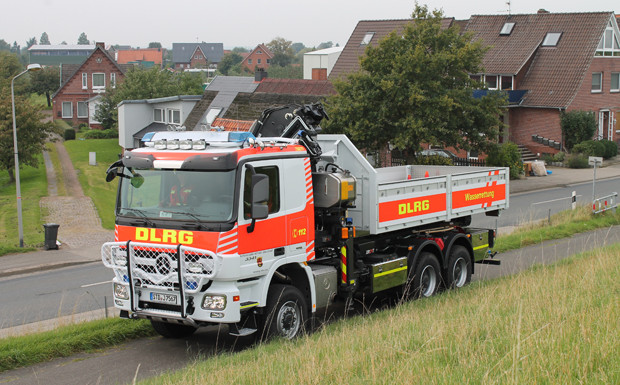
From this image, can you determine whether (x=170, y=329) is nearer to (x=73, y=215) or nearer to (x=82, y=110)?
(x=73, y=215)

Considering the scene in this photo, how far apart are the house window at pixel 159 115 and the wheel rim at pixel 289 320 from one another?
45.0 metres

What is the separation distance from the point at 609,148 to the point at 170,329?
40032 mm

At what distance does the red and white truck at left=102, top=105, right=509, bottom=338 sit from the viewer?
932cm

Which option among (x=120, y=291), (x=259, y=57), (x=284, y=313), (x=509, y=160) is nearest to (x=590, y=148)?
(x=509, y=160)

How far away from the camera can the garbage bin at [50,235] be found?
74.3 ft

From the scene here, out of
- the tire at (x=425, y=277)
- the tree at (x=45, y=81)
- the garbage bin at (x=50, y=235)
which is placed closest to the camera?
the tire at (x=425, y=277)

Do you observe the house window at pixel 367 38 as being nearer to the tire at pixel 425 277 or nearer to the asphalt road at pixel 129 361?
the tire at pixel 425 277

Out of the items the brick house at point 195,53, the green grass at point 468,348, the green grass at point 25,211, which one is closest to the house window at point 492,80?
the green grass at point 25,211

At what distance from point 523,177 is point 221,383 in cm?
3438

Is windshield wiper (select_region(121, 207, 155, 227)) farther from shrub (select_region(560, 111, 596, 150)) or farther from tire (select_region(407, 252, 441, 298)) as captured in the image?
shrub (select_region(560, 111, 596, 150))

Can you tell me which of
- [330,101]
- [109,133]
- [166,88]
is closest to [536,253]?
[330,101]

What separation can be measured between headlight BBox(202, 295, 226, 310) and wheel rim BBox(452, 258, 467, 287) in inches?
226

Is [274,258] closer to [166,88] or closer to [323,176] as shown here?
[323,176]

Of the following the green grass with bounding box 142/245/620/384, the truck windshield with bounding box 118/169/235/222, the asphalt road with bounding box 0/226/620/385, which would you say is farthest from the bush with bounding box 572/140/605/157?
the truck windshield with bounding box 118/169/235/222
